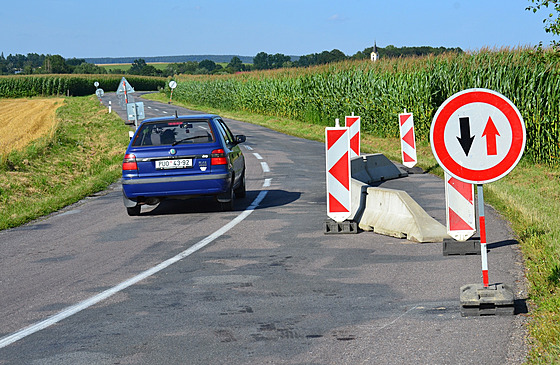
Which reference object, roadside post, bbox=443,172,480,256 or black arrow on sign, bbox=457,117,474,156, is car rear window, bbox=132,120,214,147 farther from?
black arrow on sign, bbox=457,117,474,156

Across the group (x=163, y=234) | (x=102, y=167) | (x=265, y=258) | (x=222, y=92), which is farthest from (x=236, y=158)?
(x=222, y=92)

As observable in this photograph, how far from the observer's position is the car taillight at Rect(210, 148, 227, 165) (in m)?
11.8

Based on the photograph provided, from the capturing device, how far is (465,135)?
232 inches

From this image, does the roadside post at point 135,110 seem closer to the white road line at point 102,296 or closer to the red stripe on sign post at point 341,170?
the white road line at point 102,296

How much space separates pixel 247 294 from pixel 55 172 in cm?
1742

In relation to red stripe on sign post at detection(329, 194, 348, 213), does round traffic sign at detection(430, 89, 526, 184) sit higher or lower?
higher

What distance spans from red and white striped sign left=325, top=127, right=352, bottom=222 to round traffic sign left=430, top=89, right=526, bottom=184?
379cm

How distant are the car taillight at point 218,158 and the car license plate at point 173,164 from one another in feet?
1.34

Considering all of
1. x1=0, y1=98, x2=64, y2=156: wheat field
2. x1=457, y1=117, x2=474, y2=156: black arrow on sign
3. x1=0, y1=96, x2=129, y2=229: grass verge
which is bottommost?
x1=0, y1=96, x2=129, y2=229: grass verge

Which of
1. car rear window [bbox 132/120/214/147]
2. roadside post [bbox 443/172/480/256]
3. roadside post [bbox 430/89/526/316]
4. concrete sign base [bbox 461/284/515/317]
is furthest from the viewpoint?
car rear window [bbox 132/120/214/147]

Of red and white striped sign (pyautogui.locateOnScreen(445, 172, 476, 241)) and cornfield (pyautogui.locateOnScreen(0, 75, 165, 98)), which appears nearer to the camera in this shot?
red and white striped sign (pyautogui.locateOnScreen(445, 172, 476, 241))

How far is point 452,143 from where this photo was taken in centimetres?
592

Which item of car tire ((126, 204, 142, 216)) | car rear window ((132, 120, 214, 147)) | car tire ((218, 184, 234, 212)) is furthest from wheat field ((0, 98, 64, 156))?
car tire ((218, 184, 234, 212))

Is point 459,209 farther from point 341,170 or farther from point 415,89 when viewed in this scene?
point 415,89
